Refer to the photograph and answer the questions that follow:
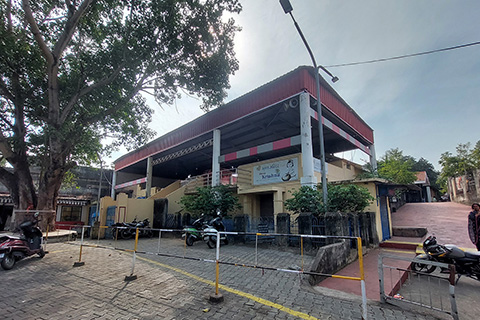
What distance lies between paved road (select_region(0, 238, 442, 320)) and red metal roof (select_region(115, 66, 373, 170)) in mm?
8454

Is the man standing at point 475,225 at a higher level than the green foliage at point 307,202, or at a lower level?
lower

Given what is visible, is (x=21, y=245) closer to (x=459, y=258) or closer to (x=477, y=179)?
(x=459, y=258)

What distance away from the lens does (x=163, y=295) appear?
378 cm

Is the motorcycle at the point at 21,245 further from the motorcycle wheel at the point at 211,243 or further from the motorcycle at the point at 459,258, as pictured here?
the motorcycle at the point at 459,258

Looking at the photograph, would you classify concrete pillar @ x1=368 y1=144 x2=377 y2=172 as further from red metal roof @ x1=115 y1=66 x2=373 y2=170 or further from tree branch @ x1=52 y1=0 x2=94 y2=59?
tree branch @ x1=52 y1=0 x2=94 y2=59

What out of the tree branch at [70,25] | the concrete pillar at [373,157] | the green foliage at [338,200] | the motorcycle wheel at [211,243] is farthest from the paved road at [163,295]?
the concrete pillar at [373,157]

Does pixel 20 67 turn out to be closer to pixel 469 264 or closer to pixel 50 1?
pixel 50 1

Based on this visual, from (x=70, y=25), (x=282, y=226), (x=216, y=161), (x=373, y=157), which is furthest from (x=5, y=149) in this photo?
(x=373, y=157)

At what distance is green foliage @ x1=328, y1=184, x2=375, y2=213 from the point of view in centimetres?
805

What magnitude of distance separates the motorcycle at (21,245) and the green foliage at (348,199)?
9.02m

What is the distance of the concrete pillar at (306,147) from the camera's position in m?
9.88

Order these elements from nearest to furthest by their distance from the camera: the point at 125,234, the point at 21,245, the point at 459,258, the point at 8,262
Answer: the point at 459,258
the point at 8,262
the point at 21,245
the point at 125,234

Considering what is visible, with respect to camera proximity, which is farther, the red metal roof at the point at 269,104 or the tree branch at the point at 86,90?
the red metal roof at the point at 269,104

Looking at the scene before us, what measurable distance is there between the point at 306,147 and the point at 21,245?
10034 mm
